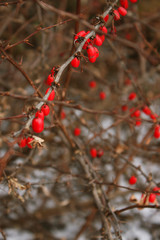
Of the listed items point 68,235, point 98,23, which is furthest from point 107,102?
point 98,23

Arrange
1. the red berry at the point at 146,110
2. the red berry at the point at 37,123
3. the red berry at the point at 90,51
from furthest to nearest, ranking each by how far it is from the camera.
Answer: the red berry at the point at 146,110 → the red berry at the point at 90,51 → the red berry at the point at 37,123

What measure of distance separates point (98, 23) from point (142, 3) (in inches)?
98.4

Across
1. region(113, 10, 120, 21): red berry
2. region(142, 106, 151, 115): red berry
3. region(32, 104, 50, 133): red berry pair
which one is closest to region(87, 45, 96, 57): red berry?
region(113, 10, 120, 21): red berry

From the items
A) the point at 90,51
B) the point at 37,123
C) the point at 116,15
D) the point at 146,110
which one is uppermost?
the point at 146,110

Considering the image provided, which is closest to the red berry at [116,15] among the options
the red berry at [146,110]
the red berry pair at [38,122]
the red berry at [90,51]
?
the red berry at [90,51]

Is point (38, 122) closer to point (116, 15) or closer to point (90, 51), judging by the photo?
point (90, 51)

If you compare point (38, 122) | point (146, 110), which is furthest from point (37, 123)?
point (146, 110)

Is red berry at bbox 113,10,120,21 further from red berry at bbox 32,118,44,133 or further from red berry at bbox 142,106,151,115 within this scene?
red berry at bbox 142,106,151,115

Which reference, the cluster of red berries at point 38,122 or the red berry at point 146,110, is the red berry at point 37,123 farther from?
the red berry at point 146,110

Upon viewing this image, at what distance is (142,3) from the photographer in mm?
3258

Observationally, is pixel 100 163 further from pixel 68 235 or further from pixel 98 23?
pixel 98 23

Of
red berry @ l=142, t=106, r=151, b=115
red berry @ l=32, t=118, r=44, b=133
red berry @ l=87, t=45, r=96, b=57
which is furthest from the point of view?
red berry @ l=142, t=106, r=151, b=115

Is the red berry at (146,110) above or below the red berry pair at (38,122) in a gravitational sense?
above

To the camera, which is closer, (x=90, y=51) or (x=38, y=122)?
(x=38, y=122)
